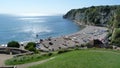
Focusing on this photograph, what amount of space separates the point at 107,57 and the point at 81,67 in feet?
12.7

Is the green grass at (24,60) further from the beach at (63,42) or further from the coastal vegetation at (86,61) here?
the beach at (63,42)

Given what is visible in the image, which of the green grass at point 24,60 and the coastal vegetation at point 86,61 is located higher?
the coastal vegetation at point 86,61

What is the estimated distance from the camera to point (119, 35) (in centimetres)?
7894

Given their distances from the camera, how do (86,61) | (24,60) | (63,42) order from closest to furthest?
(86,61)
(24,60)
(63,42)

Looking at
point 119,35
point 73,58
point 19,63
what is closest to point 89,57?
point 73,58

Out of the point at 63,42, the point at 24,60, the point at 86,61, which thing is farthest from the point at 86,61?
the point at 63,42

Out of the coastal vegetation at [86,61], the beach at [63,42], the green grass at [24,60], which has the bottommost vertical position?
the beach at [63,42]

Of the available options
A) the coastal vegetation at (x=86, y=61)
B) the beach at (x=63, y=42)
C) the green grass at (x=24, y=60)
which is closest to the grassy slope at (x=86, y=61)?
the coastal vegetation at (x=86, y=61)

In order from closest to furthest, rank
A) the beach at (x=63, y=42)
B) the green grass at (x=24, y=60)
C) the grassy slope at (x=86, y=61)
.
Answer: the grassy slope at (x=86, y=61) → the green grass at (x=24, y=60) → the beach at (x=63, y=42)

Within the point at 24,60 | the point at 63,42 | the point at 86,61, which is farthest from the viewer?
the point at 63,42

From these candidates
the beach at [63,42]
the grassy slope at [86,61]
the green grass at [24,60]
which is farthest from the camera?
the beach at [63,42]

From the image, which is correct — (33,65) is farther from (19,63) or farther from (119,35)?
(119,35)

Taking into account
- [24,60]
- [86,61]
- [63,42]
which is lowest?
[63,42]

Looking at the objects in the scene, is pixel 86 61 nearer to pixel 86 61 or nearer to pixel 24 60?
pixel 86 61
